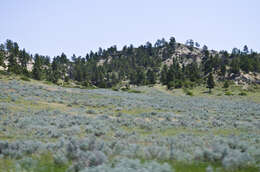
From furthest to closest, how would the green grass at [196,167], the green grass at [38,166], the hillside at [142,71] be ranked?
the hillside at [142,71] < the green grass at [196,167] < the green grass at [38,166]

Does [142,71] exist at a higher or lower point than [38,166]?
higher

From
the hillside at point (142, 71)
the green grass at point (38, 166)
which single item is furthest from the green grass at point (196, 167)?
the hillside at point (142, 71)

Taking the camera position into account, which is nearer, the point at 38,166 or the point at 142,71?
the point at 38,166

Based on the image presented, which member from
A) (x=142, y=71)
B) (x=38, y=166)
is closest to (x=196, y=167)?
(x=38, y=166)

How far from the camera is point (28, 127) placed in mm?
13398

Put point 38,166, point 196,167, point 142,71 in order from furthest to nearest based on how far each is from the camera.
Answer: point 142,71
point 196,167
point 38,166

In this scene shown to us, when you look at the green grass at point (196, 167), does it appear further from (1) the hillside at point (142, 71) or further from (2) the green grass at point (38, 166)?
(1) the hillside at point (142, 71)

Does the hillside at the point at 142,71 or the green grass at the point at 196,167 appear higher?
the hillside at the point at 142,71

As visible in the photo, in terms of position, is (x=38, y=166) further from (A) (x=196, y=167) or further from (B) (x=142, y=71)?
(B) (x=142, y=71)

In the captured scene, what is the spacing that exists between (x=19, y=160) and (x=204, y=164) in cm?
648

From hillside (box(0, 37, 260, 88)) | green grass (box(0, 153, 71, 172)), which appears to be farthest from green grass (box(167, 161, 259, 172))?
hillside (box(0, 37, 260, 88))

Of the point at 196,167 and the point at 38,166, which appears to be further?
the point at 196,167

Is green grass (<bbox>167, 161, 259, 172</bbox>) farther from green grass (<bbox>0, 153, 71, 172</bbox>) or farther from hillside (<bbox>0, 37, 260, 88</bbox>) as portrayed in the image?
hillside (<bbox>0, 37, 260, 88</bbox>)

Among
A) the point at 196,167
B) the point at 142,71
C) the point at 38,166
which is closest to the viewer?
the point at 38,166
